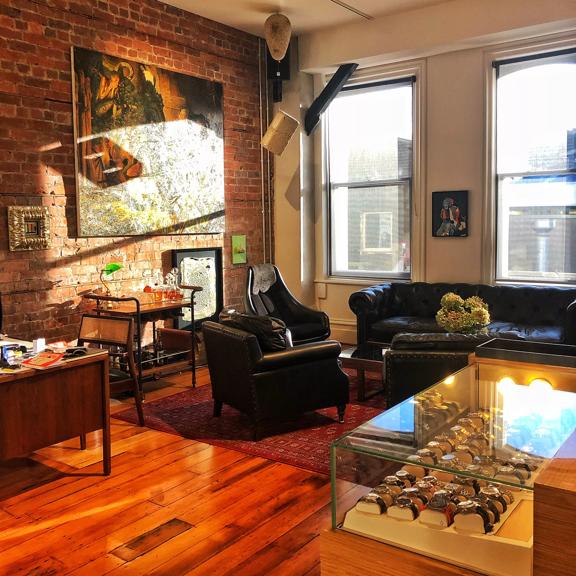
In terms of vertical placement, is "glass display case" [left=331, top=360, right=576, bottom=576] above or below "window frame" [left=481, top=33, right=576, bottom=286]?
below

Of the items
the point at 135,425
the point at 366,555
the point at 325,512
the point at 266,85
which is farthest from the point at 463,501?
the point at 266,85

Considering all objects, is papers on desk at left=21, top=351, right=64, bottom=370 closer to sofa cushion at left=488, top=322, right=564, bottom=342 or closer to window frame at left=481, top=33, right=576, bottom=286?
sofa cushion at left=488, top=322, right=564, bottom=342

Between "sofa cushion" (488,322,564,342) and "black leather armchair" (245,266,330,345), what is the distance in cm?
163

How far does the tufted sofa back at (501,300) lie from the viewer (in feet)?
A: 20.4

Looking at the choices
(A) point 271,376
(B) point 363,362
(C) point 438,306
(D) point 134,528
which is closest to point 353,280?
(C) point 438,306

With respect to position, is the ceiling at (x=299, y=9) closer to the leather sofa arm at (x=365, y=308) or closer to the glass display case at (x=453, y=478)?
the leather sofa arm at (x=365, y=308)

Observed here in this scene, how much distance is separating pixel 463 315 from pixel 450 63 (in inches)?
131

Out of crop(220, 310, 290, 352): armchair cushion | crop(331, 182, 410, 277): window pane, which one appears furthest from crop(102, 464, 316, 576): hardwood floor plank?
crop(331, 182, 410, 277): window pane

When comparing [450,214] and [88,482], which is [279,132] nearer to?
[450,214]

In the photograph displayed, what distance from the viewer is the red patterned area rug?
4.22 metres

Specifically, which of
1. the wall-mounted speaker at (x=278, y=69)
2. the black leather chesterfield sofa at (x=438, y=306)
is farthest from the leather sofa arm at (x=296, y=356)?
the wall-mounted speaker at (x=278, y=69)

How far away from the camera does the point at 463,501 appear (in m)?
1.69

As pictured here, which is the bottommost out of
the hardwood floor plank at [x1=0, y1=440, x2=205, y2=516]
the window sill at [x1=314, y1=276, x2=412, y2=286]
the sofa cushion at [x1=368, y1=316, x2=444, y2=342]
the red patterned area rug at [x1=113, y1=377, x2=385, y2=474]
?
the hardwood floor plank at [x1=0, y1=440, x2=205, y2=516]

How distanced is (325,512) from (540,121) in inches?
192
